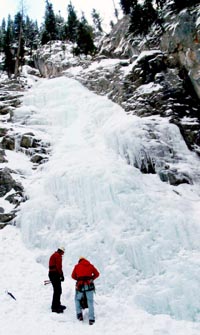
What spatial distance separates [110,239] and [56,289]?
10.2ft

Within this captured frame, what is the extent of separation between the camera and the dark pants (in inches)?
299

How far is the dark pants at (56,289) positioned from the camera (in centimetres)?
759

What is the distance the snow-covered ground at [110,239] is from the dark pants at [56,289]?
25 cm

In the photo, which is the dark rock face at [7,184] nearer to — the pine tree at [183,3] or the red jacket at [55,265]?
the red jacket at [55,265]

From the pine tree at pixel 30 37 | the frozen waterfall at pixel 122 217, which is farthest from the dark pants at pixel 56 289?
the pine tree at pixel 30 37

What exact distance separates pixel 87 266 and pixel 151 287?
7.50 ft

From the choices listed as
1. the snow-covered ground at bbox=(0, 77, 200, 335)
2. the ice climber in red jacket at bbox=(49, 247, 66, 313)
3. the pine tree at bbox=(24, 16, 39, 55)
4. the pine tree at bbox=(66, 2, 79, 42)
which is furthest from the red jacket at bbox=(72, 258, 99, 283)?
the pine tree at bbox=(24, 16, 39, 55)

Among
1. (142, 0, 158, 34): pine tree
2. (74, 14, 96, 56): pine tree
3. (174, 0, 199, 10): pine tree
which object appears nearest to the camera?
(174, 0, 199, 10): pine tree

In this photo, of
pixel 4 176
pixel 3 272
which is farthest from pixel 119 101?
pixel 3 272

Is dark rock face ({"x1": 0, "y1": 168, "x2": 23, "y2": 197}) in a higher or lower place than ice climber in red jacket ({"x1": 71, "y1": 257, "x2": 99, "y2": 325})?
higher

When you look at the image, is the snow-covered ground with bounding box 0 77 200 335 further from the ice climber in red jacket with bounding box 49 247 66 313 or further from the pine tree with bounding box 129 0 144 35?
the pine tree with bounding box 129 0 144 35

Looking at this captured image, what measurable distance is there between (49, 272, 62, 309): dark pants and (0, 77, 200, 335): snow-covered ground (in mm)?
254

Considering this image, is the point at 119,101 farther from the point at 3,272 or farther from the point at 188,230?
the point at 3,272

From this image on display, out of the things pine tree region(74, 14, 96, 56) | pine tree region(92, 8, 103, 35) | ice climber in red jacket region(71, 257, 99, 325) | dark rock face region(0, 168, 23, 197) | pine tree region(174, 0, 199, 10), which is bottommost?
ice climber in red jacket region(71, 257, 99, 325)
